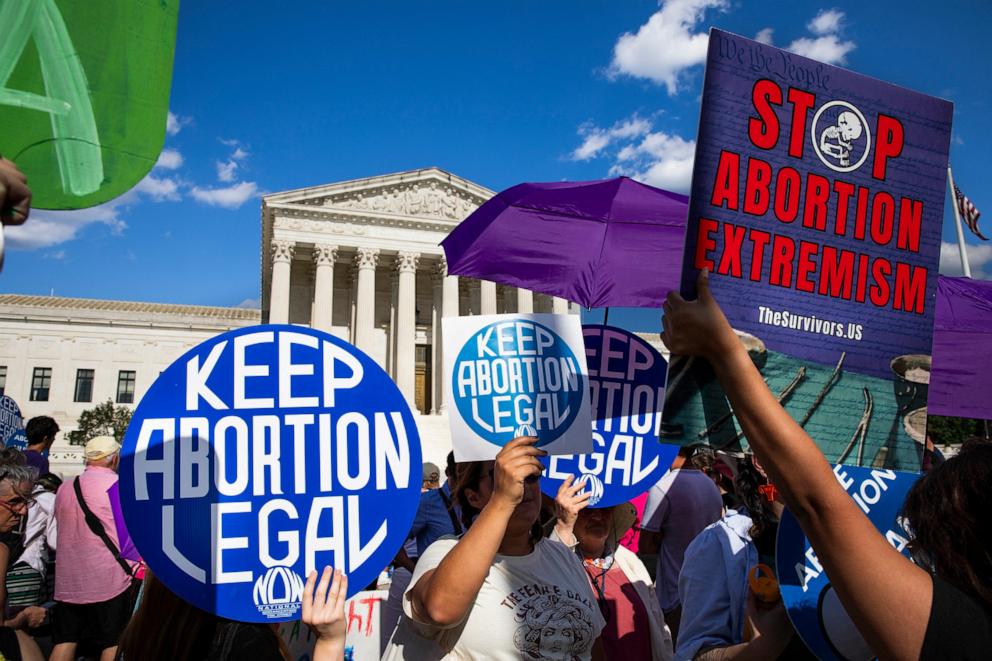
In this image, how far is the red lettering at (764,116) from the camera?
71.9 inches

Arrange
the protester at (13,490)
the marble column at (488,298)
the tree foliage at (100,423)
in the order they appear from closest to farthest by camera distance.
A: the protester at (13,490)
the marble column at (488,298)
the tree foliage at (100,423)

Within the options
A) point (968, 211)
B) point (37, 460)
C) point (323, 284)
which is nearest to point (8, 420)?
point (37, 460)

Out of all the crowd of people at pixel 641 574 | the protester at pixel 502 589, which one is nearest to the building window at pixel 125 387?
the crowd of people at pixel 641 574

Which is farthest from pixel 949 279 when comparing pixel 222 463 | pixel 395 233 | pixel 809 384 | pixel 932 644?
pixel 395 233

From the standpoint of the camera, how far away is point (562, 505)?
9.41 ft

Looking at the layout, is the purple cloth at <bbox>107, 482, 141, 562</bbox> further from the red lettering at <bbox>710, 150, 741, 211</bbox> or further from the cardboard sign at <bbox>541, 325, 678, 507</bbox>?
the red lettering at <bbox>710, 150, 741, 211</bbox>

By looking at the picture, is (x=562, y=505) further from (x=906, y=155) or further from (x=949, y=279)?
(x=949, y=279)

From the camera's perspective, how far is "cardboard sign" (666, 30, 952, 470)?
178cm

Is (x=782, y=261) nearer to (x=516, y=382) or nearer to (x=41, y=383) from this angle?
(x=516, y=382)

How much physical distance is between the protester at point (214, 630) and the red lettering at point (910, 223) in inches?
73.7

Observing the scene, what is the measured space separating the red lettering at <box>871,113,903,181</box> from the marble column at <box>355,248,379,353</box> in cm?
3373

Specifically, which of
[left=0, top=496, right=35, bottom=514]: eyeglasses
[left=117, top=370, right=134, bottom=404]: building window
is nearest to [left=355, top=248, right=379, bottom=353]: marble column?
[left=117, top=370, right=134, bottom=404]: building window

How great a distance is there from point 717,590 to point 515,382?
3.35ft

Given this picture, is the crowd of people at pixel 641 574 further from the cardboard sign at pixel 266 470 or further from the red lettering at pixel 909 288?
the red lettering at pixel 909 288
